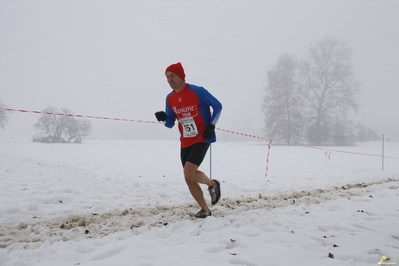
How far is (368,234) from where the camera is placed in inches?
125

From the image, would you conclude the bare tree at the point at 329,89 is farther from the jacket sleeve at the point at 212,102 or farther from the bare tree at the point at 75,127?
the jacket sleeve at the point at 212,102

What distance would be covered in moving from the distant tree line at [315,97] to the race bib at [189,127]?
93.0ft

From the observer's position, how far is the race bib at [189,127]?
3.84 metres

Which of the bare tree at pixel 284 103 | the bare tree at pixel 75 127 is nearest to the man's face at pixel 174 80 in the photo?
the bare tree at pixel 284 103

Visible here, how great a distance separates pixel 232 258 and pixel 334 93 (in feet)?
103

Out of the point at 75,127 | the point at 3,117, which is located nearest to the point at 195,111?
the point at 75,127

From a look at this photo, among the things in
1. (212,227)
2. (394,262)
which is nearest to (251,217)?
(212,227)

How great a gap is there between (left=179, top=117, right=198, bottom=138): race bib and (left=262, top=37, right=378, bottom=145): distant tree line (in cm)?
2834

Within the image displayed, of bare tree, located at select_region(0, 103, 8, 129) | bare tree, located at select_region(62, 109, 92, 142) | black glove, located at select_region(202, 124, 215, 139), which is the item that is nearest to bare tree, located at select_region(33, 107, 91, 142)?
bare tree, located at select_region(62, 109, 92, 142)

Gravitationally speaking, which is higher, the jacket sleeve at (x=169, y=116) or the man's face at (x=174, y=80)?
the man's face at (x=174, y=80)

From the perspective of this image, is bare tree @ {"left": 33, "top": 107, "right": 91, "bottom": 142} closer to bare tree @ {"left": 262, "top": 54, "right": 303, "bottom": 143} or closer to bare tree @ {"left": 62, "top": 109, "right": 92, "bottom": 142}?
bare tree @ {"left": 62, "top": 109, "right": 92, "bottom": 142}

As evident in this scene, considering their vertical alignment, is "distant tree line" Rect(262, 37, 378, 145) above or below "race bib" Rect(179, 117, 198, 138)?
above

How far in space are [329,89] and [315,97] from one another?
67.6 inches

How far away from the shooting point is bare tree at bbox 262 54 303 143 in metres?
30.4
